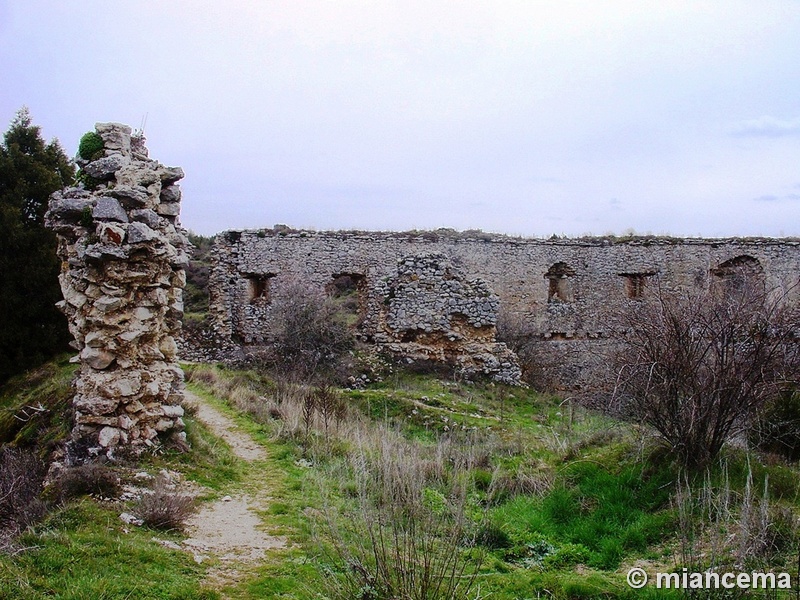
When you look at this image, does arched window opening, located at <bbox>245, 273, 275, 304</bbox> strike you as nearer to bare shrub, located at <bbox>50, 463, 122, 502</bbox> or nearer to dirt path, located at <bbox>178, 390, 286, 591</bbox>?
dirt path, located at <bbox>178, 390, 286, 591</bbox>

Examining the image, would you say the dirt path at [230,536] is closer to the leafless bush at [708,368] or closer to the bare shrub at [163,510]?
the bare shrub at [163,510]

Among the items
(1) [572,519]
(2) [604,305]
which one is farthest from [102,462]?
(2) [604,305]

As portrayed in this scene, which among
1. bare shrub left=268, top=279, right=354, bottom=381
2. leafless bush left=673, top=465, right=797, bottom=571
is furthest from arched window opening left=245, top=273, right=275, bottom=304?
leafless bush left=673, top=465, right=797, bottom=571

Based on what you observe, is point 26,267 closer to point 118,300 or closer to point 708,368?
point 118,300

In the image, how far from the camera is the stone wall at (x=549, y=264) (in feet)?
Answer: 61.7

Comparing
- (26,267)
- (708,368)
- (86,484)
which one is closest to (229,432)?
(86,484)

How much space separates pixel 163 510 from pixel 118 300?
2.59 metres

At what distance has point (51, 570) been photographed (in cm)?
398

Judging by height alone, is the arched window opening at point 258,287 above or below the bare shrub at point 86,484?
above

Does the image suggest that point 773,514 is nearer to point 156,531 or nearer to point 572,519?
point 572,519

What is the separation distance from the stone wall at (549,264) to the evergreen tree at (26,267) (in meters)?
4.49

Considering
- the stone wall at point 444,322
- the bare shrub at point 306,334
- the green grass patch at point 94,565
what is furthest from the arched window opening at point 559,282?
the green grass patch at point 94,565

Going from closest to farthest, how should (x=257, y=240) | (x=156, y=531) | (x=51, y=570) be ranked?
(x=51, y=570) < (x=156, y=531) < (x=257, y=240)

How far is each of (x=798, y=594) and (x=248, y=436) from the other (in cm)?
682
